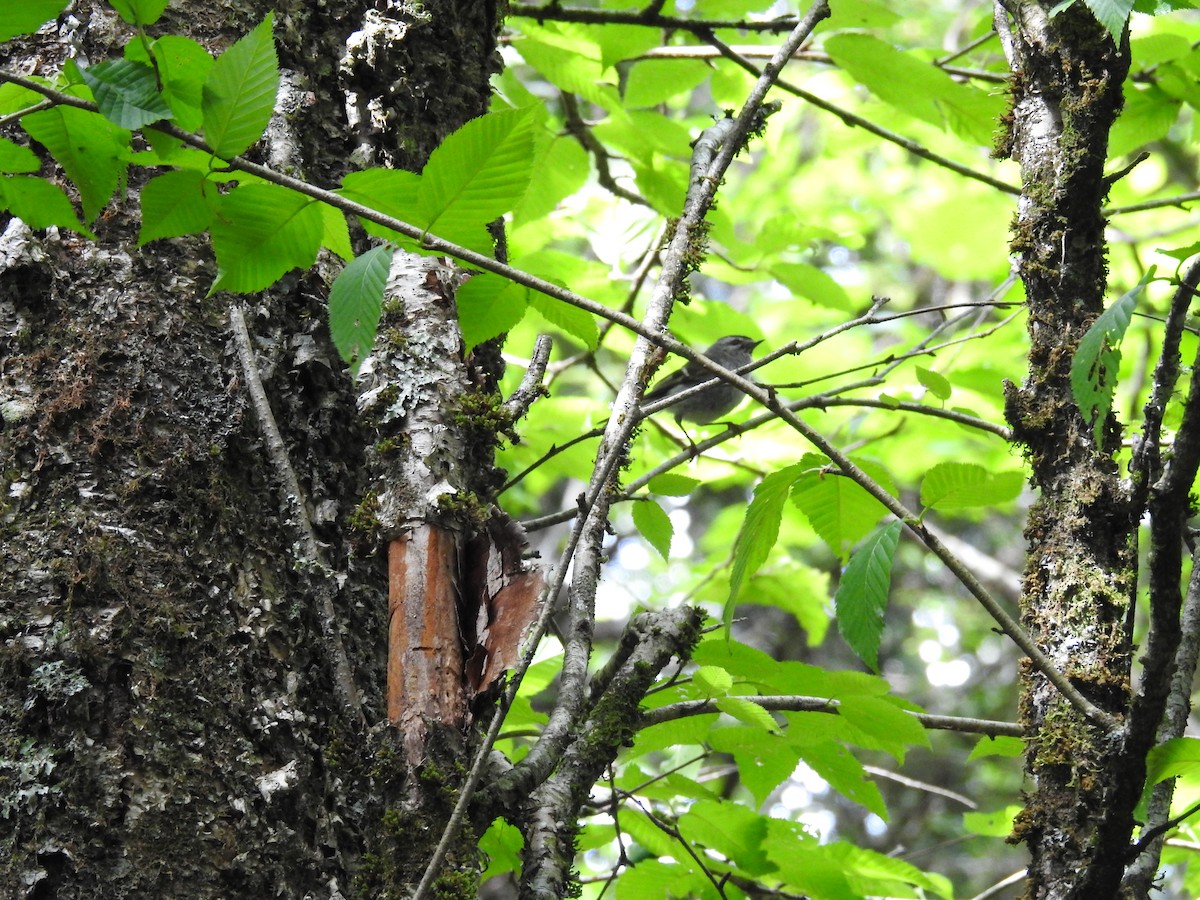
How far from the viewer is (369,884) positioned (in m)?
1.20

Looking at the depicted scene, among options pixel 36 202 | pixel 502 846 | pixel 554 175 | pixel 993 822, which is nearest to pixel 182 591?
pixel 36 202

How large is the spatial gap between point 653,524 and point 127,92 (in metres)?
1.38

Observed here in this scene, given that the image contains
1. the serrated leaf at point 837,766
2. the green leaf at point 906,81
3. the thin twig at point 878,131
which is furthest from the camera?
the thin twig at point 878,131

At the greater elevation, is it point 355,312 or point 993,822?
point 355,312

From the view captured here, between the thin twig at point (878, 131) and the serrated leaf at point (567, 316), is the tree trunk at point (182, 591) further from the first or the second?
the thin twig at point (878, 131)

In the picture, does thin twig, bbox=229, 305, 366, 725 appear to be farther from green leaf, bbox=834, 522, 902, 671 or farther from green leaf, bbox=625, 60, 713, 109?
green leaf, bbox=625, 60, 713, 109

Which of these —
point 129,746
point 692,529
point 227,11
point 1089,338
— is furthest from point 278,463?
point 692,529

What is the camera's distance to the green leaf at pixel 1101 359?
121 cm

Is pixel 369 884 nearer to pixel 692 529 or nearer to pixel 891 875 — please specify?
pixel 891 875

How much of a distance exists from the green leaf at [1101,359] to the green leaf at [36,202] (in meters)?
1.27

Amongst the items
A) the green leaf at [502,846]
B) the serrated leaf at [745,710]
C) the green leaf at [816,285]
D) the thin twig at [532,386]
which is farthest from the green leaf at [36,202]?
the green leaf at [816,285]

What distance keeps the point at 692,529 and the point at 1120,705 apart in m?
11.5

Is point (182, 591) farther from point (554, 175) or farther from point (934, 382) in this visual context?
point (554, 175)

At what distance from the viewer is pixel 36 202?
119cm
